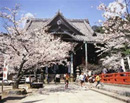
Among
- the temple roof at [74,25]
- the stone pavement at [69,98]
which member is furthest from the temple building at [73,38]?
the stone pavement at [69,98]

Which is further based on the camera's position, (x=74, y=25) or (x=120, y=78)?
(x=74, y=25)

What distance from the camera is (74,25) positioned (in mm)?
30938

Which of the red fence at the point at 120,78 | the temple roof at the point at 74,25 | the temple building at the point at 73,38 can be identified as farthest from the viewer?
the temple roof at the point at 74,25

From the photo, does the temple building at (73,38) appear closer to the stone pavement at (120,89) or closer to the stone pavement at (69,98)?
the stone pavement at (120,89)

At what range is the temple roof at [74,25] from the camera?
28.0 metres

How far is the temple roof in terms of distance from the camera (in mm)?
27958

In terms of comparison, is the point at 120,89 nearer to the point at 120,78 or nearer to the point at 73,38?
the point at 120,78

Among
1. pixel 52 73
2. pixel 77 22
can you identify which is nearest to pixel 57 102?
pixel 52 73

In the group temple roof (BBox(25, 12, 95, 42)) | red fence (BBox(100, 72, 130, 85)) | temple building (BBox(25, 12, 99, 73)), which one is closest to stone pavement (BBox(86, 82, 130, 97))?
red fence (BBox(100, 72, 130, 85))

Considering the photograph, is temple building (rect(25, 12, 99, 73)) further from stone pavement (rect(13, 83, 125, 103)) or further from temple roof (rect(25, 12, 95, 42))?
stone pavement (rect(13, 83, 125, 103))

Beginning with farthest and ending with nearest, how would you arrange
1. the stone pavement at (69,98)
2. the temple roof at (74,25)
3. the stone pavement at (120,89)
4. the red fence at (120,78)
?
the temple roof at (74,25)
the red fence at (120,78)
the stone pavement at (120,89)
the stone pavement at (69,98)

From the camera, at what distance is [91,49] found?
29.2 metres

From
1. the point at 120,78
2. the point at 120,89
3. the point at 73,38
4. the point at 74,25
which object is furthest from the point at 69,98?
the point at 74,25

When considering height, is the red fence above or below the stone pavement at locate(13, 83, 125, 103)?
above
